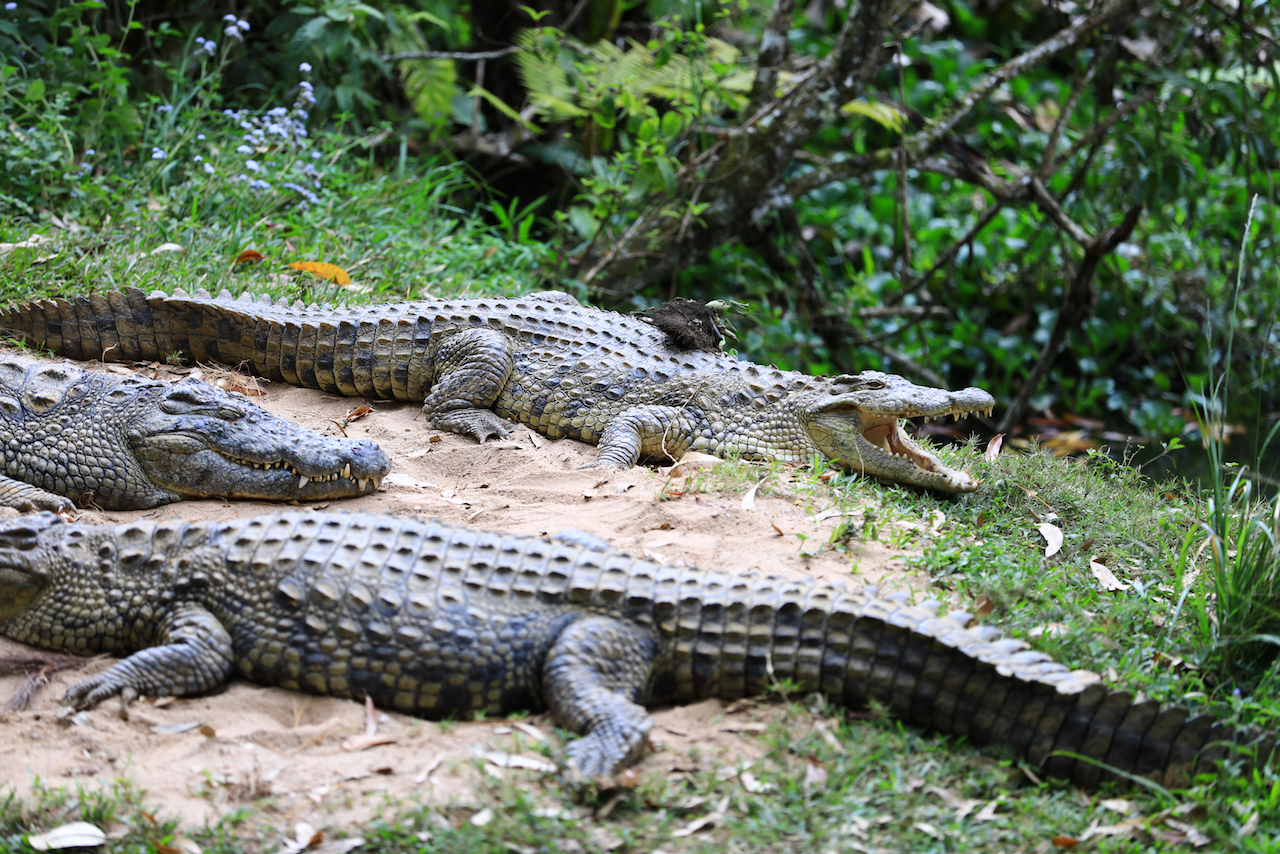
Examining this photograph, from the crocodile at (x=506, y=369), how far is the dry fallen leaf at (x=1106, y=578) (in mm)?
1041

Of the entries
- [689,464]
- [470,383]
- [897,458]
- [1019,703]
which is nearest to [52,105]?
[470,383]

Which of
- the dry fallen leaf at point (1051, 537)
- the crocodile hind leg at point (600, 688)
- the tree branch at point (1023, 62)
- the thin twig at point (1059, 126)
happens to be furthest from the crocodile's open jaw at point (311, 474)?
the thin twig at point (1059, 126)

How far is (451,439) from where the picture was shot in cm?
512

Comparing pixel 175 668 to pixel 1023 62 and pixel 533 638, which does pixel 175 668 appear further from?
pixel 1023 62

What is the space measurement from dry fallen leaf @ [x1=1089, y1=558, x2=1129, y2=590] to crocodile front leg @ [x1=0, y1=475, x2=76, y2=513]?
14.1 ft

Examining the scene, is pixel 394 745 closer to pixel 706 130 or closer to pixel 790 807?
pixel 790 807

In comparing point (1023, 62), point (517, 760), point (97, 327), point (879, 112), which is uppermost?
point (1023, 62)

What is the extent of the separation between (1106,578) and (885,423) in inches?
53.5

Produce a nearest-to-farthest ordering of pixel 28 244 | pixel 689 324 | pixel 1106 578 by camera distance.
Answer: pixel 1106 578 < pixel 689 324 < pixel 28 244

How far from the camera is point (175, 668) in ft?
9.89

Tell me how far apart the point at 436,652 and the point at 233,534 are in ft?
2.91

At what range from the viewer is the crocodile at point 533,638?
2828mm

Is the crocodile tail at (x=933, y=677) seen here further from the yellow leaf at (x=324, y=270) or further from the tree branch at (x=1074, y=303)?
the tree branch at (x=1074, y=303)

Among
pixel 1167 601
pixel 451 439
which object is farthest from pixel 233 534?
pixel 1167 601
